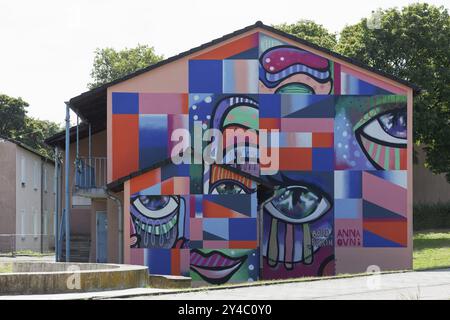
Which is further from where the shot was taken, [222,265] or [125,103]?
[125,103]

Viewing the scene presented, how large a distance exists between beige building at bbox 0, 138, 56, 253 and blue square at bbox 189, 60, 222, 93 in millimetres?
22757

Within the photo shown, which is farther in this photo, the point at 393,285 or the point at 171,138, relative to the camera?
the point at 171,138

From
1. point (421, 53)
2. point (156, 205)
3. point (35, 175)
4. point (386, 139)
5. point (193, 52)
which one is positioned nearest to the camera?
point (156, 205)

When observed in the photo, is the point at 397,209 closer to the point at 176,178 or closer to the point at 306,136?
the point at 306,136

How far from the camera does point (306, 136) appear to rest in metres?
29.1

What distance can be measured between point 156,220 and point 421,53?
71.4ft

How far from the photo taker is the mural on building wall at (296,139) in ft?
94.6

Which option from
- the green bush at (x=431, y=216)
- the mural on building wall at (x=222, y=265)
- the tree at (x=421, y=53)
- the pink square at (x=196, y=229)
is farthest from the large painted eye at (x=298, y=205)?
the green bush at (x=431, y=216)

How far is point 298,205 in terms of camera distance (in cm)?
2900

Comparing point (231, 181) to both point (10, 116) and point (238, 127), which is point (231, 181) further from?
point (10, 116)

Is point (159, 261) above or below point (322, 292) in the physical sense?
below

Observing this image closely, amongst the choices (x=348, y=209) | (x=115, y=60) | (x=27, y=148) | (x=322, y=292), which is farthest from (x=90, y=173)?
(x=115, y=60)
